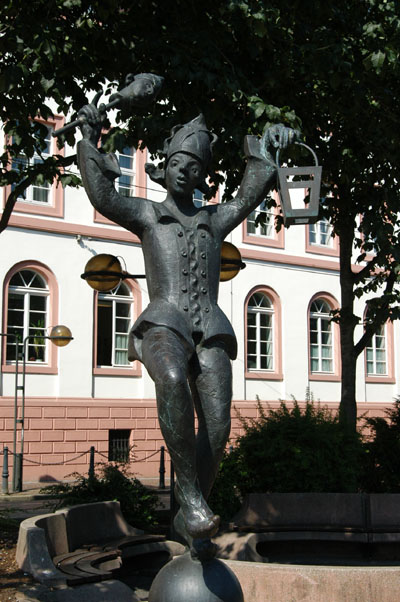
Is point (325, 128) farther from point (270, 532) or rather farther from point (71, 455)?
point (71, 455)

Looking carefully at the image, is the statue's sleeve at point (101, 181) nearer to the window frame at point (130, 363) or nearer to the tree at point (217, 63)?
the tree at point (217, 63)

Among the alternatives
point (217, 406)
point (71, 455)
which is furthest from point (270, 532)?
point (71, 455)

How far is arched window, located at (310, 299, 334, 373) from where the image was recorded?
85.4 ft

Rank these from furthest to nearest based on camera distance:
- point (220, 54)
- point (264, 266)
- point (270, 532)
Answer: point (264, 266)
point (220, 54)
point (270, 532)

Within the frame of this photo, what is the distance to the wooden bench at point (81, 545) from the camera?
5.54 metres

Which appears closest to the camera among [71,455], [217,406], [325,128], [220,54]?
[217,406]

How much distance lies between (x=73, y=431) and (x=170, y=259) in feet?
53.5

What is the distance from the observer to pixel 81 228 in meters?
20.8

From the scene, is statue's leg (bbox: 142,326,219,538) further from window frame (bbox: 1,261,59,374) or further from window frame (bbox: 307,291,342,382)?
window frame (bbox: 307,291,342,382)

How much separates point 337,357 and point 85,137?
2324 centimetres

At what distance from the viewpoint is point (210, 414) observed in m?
4.02

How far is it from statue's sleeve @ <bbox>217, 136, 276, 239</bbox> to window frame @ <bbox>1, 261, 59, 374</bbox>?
1537 cm

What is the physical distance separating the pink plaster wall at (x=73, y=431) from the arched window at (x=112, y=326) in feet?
3.81

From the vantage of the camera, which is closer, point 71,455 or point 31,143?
point 31,143
